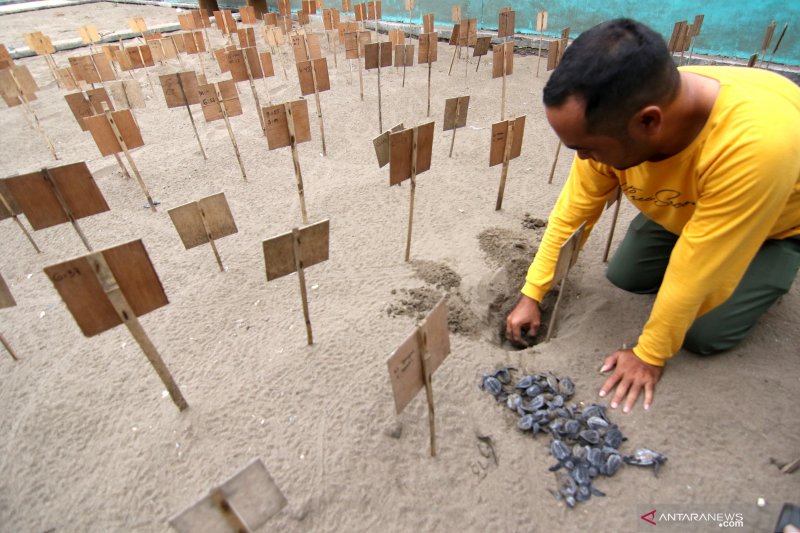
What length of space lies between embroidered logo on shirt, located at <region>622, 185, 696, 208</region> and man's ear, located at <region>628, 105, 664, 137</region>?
17.0 inches

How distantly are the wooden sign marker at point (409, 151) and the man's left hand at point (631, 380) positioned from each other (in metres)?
1.34

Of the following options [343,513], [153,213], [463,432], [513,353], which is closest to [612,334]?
[513,353]

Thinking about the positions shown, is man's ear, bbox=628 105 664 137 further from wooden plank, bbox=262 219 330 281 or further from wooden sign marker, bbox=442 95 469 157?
wooden sign marker, bbox=442 95 469 157

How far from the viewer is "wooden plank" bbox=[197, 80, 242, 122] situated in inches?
125

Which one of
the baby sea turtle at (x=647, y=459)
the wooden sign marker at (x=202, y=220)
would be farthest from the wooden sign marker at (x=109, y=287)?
the baby sea turtle at (x=647, y=459)

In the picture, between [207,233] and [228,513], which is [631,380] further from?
[207,233]

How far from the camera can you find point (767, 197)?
A: 1279mm

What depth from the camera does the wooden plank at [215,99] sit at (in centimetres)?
317

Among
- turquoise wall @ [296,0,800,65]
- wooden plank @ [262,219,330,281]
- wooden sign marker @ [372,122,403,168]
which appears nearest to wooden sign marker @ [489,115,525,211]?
wooden sign marker @ [372,122,403,168]

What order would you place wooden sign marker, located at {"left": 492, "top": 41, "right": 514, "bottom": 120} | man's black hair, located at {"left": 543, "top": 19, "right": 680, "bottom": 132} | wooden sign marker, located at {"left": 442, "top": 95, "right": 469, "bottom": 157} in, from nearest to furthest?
man's black hair, located at {"left": 543, "top": 19, "right": 680, "bottom": 132} < wooden sign marker, located at {"left": 442, "top": 95, "right": 469, "bottom": 157} < wooden sign marker, located at {"left": 492, "top": 41, "right": 514, "bottom": 120}

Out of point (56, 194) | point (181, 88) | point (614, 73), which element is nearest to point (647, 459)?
point (614, 73)

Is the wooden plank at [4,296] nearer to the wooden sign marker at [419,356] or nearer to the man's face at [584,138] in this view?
the wooden sign marker at [419,356]

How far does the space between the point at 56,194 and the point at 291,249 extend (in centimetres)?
110

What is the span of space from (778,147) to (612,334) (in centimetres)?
96
